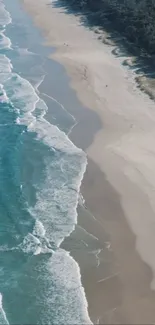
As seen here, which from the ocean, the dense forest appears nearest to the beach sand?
the ocean

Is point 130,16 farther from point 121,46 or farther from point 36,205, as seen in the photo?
point 36,205

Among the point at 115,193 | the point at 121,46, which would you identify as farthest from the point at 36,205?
the point at 121,46

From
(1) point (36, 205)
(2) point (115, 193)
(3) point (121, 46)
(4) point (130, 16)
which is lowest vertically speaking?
(3) point (121, 46)

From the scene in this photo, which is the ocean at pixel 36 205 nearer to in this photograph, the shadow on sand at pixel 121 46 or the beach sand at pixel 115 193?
the beach sand at pixel 115 193

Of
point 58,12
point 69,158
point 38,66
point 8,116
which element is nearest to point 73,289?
point 69,158

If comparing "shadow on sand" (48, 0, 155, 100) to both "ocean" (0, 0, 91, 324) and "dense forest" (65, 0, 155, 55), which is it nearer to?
"dense forest" (65, 0, 155, 55)

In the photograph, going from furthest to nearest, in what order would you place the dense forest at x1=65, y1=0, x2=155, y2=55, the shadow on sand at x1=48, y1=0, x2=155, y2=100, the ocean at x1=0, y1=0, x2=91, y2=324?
the dense forest at x1=65, y1=0, x2=155, y2=55 < the shadow on sand at x1=48, y1=0, x2=155, y2=100 < the ocean at x1=0, y1=0, x2=91, y2=324
